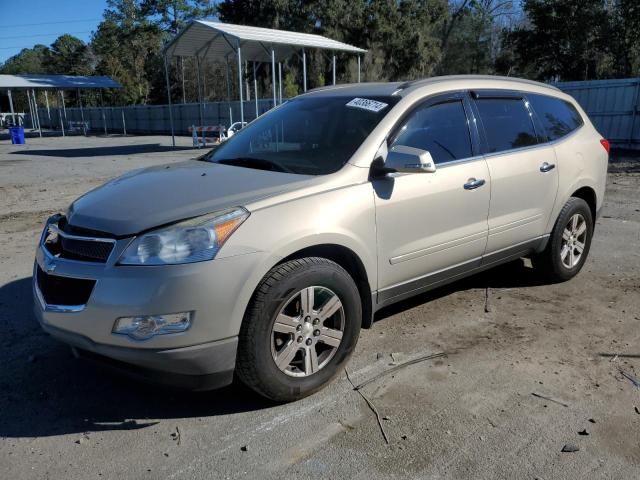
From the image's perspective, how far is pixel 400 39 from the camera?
132ft

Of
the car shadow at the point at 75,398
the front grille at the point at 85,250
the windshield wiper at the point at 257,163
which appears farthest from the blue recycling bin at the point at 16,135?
the front grille at the point at 85,250

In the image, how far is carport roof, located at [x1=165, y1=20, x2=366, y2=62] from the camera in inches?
795

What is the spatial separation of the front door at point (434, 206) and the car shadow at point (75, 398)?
1.30 metres

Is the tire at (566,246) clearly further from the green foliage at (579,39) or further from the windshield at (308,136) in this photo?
the green foliage at (579,39)

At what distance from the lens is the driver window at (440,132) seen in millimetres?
3850

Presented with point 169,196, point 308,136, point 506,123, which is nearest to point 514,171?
point 506,123

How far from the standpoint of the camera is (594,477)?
2615 mm

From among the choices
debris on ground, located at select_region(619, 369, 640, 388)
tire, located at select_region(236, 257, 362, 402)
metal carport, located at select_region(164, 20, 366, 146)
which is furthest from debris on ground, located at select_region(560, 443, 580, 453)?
metal carport, located at select_region(164, 20, 366, 146)

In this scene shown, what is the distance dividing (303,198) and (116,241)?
1027 mm

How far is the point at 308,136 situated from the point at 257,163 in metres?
0.45

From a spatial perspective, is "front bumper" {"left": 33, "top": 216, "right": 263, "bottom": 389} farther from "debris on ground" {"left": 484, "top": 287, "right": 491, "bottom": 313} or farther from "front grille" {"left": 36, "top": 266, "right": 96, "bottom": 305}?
"debris on ground" {"left": 484, "top": 287, "right": 491, "bottom": 313}

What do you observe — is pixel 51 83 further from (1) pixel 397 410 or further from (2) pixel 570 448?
(2) pixel 570 448

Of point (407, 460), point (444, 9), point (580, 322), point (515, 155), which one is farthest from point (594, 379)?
point (444, 9)

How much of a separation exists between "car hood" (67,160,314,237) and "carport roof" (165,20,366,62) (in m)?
16.9
